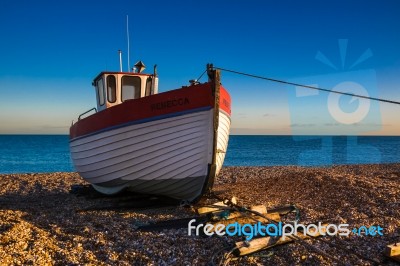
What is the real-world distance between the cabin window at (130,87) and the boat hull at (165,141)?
1.49 metres

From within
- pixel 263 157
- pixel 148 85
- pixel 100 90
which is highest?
pixel 148 85

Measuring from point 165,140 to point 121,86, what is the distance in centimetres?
330

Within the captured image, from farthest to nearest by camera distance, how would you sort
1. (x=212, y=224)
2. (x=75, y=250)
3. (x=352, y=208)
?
(x=352, y=208)
(x=212, y=224)
(x=75, y=250)

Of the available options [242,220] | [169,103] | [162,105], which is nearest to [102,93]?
[162,105]

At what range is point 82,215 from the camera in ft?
24.9

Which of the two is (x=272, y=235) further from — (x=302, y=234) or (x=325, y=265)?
(x=325, y=265)

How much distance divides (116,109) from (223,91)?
2.58m

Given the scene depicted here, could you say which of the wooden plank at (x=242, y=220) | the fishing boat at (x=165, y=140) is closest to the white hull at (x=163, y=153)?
the fishing boat at (x=165, y=140)

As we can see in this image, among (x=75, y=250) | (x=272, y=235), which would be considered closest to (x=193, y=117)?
(x=272, y=235)

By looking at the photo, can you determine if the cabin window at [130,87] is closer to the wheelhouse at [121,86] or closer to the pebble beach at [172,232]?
the wheelhouse at [121,86]

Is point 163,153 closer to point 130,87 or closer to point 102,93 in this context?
point 130,87

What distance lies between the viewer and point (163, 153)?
7332 millimetres

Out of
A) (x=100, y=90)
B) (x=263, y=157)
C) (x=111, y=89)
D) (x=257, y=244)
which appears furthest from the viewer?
(x=263, y=157)

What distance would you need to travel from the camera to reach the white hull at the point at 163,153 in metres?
7.02
